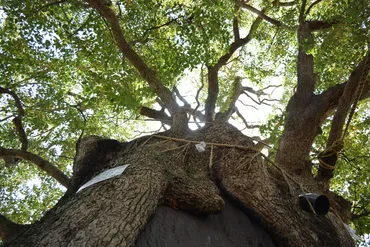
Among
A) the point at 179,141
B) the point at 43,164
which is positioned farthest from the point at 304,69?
the point at 43,164

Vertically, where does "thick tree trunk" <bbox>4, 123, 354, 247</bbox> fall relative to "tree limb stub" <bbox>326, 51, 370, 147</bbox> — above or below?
below

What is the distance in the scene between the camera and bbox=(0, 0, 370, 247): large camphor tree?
2.61 m

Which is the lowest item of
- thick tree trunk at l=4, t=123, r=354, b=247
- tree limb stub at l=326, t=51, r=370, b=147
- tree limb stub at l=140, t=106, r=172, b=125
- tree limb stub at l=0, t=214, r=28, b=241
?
tree limb stub at l=0, t=214, r=28, b=241

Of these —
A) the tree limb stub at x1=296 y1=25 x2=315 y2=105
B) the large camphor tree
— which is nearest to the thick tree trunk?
the large camphor tree

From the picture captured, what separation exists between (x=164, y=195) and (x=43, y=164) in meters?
2.70

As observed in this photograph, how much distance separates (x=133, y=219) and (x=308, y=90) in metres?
3.93

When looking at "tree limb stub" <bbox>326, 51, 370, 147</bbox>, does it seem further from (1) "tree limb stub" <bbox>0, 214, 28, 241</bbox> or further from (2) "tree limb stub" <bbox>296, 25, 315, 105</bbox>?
(1) "tree limb stub" <bbox>0, 214, 28, 241</bbox>

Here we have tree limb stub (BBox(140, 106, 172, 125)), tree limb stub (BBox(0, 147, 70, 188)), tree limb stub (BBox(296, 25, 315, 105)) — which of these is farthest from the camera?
tree limb stub (BBox(140, 106, 172, 125))

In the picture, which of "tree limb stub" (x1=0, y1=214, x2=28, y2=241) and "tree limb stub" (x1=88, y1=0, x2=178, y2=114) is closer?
"tree limb stub" (x1=0, y1=214, x2=28, y2=241)

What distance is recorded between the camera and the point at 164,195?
2.82m

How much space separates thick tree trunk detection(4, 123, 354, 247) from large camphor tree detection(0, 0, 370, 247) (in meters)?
0.01

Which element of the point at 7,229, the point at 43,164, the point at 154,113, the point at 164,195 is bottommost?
the point at 7,229

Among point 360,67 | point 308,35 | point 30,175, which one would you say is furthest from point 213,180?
point 30,175

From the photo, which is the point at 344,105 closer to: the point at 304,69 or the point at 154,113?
the point at 304,69
